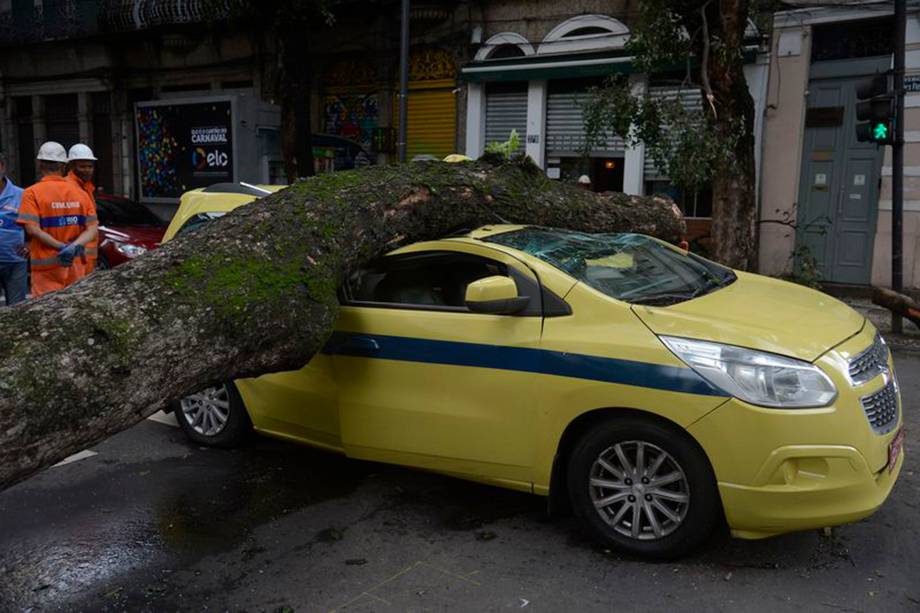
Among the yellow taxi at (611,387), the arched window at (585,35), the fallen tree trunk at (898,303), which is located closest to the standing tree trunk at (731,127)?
the fallen tree trunk at (898,303)

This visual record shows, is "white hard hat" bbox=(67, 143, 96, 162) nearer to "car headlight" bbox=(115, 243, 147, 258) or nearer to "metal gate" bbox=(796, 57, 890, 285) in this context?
"car headlight" bbox=(115, 243, 147, 258)

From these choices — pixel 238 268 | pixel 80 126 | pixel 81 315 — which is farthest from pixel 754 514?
pixel 80 126

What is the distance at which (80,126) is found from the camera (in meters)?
22.9

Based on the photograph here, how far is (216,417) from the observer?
552cm

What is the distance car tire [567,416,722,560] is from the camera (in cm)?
365

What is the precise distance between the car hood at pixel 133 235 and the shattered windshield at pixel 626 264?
8339 mm

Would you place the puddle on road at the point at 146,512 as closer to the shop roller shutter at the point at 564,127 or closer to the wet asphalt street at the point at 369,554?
the wet asphalt street at the point at 369,554

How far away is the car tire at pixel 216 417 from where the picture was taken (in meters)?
5.40

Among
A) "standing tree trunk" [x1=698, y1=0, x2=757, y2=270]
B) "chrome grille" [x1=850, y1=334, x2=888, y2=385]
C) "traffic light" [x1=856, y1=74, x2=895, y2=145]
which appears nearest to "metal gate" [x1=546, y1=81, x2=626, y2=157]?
"standing tree trunk" [x1=698, y1=0, x2=757, y2=270]

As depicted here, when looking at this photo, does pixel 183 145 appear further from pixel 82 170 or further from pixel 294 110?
pixel 82 170

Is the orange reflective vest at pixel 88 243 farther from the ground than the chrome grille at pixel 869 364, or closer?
farther from the ground

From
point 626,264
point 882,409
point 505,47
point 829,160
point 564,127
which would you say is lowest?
point 882,409

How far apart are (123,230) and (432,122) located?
7302 mm

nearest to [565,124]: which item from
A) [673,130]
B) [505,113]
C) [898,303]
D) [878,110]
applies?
[505,113]
